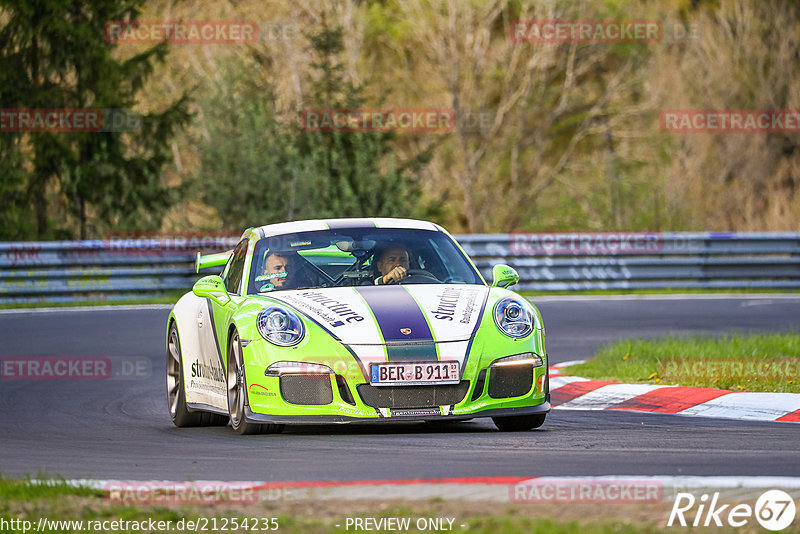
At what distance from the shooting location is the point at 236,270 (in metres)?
9.87

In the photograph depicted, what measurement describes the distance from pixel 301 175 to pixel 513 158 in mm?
12977

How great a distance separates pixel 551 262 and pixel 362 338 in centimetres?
1487

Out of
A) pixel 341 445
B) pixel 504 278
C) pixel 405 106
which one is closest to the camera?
pixel 341 445

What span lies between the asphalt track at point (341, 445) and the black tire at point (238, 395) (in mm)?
80

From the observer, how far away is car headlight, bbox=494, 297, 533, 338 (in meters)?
8.58

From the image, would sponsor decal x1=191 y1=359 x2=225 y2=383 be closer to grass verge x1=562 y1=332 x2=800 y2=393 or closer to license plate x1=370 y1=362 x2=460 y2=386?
license plate x1=370 y1=362 x2=460 y2=386

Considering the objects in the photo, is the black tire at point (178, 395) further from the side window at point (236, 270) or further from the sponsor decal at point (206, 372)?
the side window at point (236, 270)

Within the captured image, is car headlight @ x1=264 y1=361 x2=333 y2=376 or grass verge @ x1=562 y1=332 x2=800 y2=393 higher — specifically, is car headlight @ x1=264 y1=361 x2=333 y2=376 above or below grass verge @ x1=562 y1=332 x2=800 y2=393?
above

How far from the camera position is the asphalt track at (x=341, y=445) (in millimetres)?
6598

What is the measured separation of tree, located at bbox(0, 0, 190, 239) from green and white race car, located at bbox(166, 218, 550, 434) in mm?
18638

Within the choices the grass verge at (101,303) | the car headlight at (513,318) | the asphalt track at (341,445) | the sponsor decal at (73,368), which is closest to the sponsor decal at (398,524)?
the asphalt track at (341,445)

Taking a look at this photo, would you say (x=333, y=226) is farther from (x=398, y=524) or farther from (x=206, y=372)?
(x=398, y=524)

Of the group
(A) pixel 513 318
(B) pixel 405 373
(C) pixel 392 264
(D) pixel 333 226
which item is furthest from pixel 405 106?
(B) pixel 405 373

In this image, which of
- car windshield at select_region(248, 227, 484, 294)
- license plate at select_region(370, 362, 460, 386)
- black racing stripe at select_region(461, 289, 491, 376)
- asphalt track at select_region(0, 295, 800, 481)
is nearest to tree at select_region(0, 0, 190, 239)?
asphalt track at select_region(0, 295, 800, 481)
